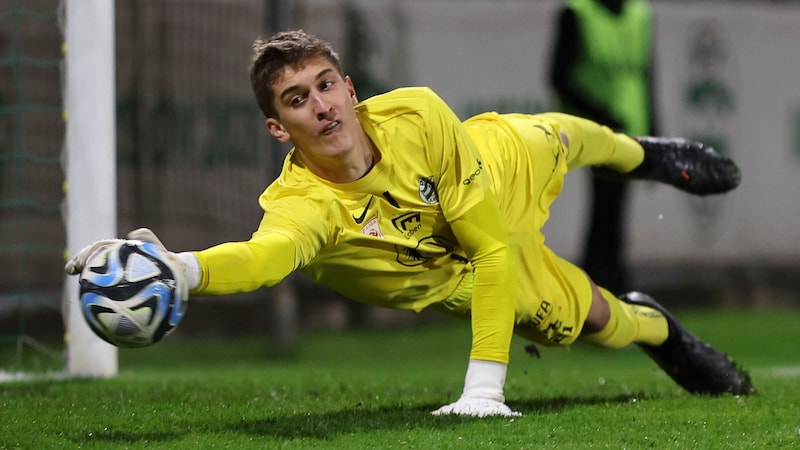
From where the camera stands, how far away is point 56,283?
10781 mm

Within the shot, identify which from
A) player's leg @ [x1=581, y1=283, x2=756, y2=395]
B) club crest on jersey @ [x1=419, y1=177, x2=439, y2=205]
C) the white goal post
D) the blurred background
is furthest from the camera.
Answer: the blurred background

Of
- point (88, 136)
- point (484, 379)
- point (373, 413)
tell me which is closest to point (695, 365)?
point (484, 379)

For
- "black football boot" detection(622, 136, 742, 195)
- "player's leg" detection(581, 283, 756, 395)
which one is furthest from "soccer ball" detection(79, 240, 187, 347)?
"black football boot" detection(622, 136, 742, 195)

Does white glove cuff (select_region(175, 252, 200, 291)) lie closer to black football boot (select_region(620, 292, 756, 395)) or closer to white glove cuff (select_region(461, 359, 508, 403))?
white glove cuff (select_region(461, 359, 508, 403))

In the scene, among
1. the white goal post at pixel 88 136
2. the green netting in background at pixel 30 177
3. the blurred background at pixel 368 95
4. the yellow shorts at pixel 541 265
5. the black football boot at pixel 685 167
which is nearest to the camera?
the yellow shorts at pixel 541 265

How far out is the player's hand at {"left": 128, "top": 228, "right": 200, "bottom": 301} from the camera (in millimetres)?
3834

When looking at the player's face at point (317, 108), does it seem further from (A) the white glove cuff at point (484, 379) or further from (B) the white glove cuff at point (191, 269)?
(A) the white glove cuff at point (484, 379)

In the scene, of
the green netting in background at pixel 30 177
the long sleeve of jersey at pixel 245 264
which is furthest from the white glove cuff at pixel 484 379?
the green netting in background at pixel 30 177

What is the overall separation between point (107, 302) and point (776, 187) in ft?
35.5

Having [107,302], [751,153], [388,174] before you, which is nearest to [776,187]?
[751,153]

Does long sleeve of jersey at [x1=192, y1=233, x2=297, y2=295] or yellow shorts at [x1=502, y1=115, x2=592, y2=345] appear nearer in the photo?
long sleeve of jersey at [x1=192, y1=233, x2=297, y2=295]

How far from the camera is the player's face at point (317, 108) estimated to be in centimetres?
455

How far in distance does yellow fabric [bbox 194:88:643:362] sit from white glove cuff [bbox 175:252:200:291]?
176 mm

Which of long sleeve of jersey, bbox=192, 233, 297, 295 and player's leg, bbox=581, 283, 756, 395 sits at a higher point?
long sleeve of jersey, bbox=192, 233, 297, 295
